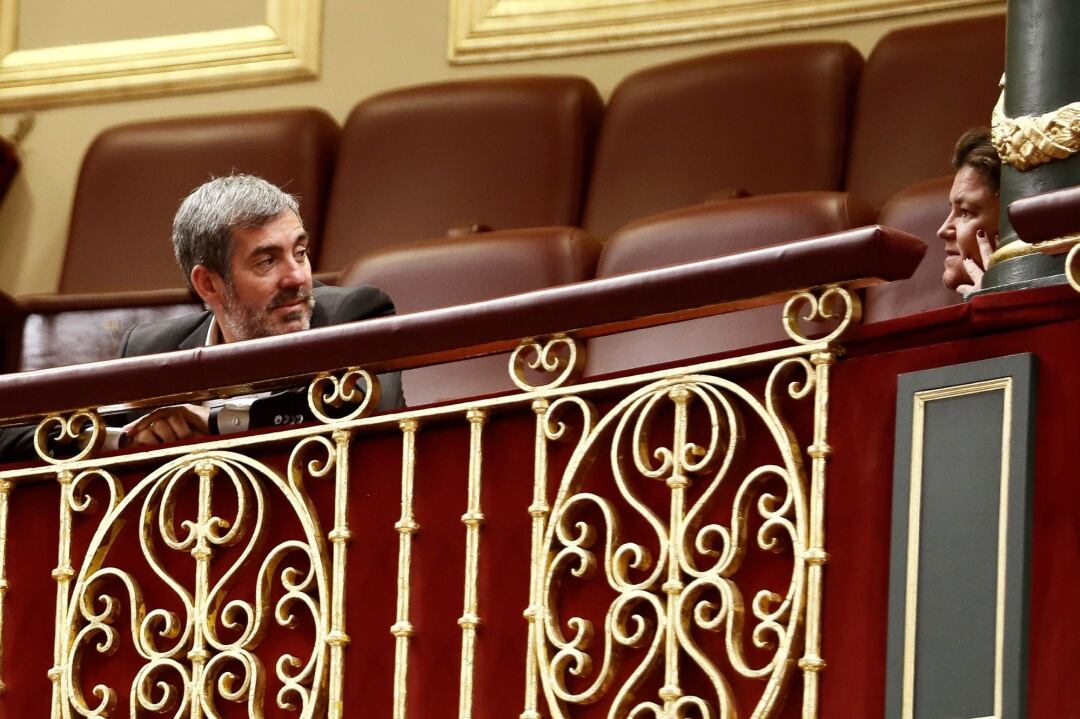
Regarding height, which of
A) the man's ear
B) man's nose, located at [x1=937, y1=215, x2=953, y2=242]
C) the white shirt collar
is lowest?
the white shirt collar

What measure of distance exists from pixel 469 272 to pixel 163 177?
63 cm

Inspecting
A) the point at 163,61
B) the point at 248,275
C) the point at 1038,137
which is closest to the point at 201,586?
the point at 248,275

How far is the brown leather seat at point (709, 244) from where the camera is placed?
62.5 inches

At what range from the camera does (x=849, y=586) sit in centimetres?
95

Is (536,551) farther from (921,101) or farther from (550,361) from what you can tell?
(921,101)

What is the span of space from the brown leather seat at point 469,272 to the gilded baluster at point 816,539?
0.74 meters

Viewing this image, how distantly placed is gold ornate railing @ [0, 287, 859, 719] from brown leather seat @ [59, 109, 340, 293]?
970mm

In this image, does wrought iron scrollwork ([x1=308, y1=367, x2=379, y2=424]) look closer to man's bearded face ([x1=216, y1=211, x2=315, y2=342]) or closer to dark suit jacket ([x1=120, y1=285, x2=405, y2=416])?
dark suit jacket ([x1=120, y1=285, x2=405, y2=416])

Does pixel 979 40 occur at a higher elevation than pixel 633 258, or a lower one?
higher

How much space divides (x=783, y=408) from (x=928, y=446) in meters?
0.10

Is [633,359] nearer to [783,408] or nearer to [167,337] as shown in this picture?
[167,337]

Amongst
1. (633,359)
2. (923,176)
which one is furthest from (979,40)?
(633,359)

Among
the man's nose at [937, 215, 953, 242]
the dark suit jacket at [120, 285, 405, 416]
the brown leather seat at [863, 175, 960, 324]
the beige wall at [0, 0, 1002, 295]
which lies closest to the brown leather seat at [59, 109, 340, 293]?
the beige wall at [0, 0, 1002, 295]

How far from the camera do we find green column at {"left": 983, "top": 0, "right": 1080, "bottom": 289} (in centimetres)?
102
